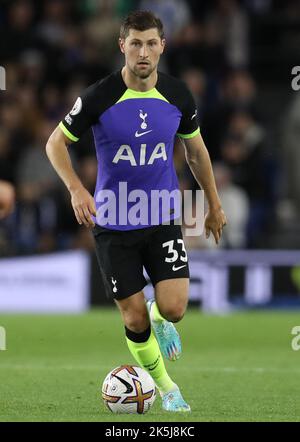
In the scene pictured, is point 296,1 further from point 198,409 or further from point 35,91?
point 198,409

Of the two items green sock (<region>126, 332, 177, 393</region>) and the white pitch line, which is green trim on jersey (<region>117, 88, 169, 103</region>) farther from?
the white pitch line

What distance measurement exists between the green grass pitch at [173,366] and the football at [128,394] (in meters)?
0.07

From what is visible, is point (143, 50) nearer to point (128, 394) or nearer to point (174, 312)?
point (174, 312)

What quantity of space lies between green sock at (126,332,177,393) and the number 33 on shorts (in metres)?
0.48

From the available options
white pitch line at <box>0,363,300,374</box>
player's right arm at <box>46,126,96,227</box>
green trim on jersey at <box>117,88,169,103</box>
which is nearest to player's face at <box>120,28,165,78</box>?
green trim on jersey at <box>117,88,169,103</box>

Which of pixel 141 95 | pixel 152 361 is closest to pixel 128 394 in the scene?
pixel 152 361

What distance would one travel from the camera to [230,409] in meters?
7.54

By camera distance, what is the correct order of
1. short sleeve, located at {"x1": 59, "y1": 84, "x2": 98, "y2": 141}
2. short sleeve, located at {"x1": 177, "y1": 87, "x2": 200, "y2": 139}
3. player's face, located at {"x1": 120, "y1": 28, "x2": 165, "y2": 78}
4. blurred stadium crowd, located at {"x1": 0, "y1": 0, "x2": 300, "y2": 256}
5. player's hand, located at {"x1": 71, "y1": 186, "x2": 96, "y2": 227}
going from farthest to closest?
blurred stadium crowd, located at {"x1": 0, "y1": 0, "x2": 300, "y2": 256}
short sleeve, located at {"x1": 177, "y1": 87, "x2": 200, "y2": 139}
short sleeve, located at {"x1": 59, "y1": 84, "x2": 98, "y2": 141}
player's face, located at {"x1": 120, "y1": 28, "x2": 165, "y2": 78}
player's hand, located at {"x1": 71, "y1": 186, "x2": 96, "y2": 227}

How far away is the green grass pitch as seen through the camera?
744cm

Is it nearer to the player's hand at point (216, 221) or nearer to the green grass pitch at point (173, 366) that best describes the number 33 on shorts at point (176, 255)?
the player's hand at point (216, 221)

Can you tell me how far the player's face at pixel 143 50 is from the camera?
7.33 metres

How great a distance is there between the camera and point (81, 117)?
7453 millimetres

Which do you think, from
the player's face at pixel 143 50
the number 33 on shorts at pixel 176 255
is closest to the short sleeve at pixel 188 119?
the player's face at pixel 143 50

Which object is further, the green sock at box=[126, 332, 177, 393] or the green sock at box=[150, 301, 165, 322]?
the green sock at box=[150, 301, 165, 322]
